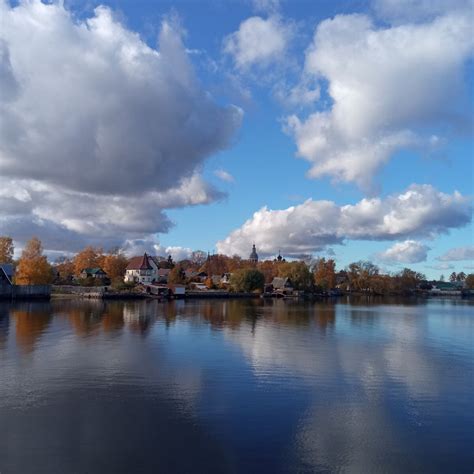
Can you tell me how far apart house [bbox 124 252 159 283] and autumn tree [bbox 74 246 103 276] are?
28.2ft

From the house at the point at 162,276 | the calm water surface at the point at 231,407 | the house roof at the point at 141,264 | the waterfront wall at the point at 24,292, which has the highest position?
the house roof at the point at 141,264

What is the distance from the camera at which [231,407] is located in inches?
602

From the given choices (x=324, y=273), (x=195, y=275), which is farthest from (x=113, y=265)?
(x=324, y=273)

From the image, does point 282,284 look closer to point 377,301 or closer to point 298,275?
point 298,275

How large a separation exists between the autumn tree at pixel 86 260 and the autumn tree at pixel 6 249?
28767 mm

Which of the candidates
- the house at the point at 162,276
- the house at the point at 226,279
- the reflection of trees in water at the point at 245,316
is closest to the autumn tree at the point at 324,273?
the house at the point at 226,279

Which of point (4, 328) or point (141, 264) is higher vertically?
point (141, 264)

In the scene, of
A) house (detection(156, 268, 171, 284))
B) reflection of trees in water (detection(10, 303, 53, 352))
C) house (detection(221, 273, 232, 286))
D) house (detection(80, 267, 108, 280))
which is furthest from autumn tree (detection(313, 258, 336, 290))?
reflection of trees in water (detection(10, 303, 53, 352))

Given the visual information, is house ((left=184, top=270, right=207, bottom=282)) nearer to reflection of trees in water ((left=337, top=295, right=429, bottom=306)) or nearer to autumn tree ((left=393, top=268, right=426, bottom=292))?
reflection of trees in water ((left=337, top=295, right=429, bottom=306))

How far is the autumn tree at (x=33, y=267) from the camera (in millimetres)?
78312

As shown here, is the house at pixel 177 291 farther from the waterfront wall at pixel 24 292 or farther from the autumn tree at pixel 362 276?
the autumn tree at pixel 362 276

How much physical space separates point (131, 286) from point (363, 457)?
290 ft

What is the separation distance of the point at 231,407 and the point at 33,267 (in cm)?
7247

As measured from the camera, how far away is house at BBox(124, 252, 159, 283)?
120 metres
